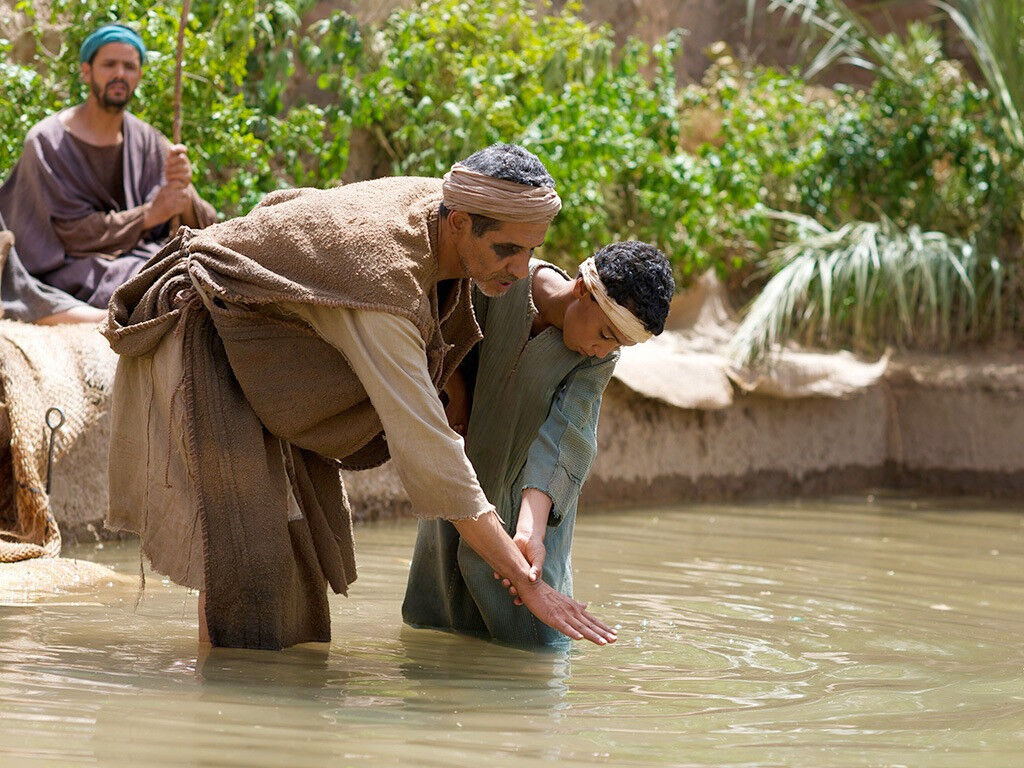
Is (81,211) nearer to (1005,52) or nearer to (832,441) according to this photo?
(832,441)

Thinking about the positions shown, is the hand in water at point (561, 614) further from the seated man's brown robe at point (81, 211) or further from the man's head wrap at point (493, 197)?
the seated man's brown robe at point (81, 211)

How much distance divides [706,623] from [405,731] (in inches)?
72.1

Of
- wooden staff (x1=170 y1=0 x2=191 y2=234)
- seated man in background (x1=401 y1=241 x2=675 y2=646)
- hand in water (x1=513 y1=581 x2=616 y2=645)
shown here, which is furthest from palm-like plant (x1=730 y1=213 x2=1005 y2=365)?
hand in water (x1=513 y1=581 x2=616 y2=645)

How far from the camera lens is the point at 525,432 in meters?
4.03

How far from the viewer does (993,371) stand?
9445mm

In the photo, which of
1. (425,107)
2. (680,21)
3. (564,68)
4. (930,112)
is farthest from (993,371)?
(680,21)

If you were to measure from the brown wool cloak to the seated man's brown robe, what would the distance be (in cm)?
301

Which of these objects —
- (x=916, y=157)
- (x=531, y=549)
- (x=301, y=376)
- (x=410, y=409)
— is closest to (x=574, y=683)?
(x=531, y=549)

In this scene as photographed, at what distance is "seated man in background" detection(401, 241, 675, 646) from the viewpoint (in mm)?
3766

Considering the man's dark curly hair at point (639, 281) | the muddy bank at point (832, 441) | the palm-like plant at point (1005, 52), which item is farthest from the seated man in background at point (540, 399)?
the palm-like plant at point (1005, 52)

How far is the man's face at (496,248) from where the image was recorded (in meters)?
3.37

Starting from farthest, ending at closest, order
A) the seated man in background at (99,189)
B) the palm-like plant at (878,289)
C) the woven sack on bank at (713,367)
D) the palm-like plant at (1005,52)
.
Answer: the palm-like plant at (1005,52) → the palm-like plant at (878,289) → the woven sack on bank at (713,367) → the seated man in background at (99,189)

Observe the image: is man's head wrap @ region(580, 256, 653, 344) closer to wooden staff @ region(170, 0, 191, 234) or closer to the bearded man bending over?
the bearded man bending over

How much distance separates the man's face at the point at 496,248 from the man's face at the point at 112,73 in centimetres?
387
